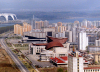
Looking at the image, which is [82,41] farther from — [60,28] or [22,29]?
[22,29]

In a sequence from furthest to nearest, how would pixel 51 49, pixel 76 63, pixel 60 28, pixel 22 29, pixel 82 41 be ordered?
pixel 22 29 < pixel 60 28 < pixel 82 41 < pixel 51 49 < pixel 76 63

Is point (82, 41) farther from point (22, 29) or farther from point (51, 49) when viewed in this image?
point (22, 29)

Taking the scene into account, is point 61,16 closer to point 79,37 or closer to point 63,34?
point 79,37

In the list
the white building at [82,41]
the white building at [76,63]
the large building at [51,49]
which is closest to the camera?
the white building at [76,63]

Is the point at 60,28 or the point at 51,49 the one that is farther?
the point at 60,28

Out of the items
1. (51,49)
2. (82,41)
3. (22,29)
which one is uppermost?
(22,29)

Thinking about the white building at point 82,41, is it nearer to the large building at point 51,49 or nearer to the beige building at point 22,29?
the large building at point 51,49

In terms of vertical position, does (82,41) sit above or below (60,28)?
below

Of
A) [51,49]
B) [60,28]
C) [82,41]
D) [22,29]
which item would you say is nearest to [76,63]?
[51,49]

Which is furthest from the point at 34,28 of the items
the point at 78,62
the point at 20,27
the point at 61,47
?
the point at 78,62

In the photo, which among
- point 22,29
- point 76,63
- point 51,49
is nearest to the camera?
point 76,63

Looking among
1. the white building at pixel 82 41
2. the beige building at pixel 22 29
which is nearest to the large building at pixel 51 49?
the white building at pixel 82 41

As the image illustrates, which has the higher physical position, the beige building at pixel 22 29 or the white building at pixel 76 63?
the beige building at pixel 22 29
